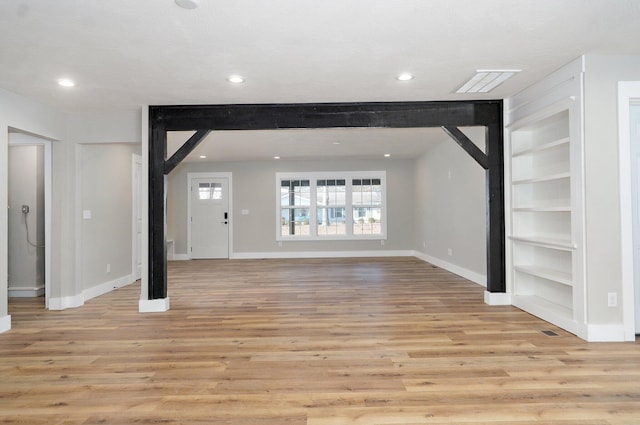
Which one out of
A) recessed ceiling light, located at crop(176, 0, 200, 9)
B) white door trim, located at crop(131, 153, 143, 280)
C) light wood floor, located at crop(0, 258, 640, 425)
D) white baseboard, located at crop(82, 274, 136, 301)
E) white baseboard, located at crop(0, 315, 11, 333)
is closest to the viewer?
light wood floor, located at crop(0, 258, 640, 425)

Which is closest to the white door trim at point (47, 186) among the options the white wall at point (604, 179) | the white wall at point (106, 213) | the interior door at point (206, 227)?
the white wall at point (106, 213)

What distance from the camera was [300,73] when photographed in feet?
11.0

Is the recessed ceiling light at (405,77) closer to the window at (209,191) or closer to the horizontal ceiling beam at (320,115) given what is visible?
the horizontal ceiling beam at (320,115)

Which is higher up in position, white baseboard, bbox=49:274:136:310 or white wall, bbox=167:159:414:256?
white wall, bbox=167:159:414:256

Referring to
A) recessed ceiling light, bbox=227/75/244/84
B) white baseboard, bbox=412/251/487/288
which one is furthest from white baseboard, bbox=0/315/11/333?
white baseboard, bbox=412/251/487/288

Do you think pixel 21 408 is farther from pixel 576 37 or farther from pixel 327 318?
pixel 576 37

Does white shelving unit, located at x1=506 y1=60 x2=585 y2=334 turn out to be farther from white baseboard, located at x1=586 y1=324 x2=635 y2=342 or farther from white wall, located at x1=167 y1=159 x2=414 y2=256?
white wall, located at x1=167 y1=159 x2=414 y2=256

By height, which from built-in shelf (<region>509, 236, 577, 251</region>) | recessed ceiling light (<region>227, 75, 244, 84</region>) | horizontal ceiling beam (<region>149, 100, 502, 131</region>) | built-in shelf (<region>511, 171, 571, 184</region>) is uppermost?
recessed ceiling light (<region>227, 75, 244, 84</region>)

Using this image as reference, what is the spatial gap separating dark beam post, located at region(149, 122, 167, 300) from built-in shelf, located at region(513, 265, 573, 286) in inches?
154

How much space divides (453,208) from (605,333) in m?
3.45

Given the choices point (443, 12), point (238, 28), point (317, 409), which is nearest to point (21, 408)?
point (317, 409)

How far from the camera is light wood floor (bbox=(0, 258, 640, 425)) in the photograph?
2.06 meters

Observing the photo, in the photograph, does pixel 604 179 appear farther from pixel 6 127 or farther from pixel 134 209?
pixel 134 209

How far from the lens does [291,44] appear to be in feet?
9.07
